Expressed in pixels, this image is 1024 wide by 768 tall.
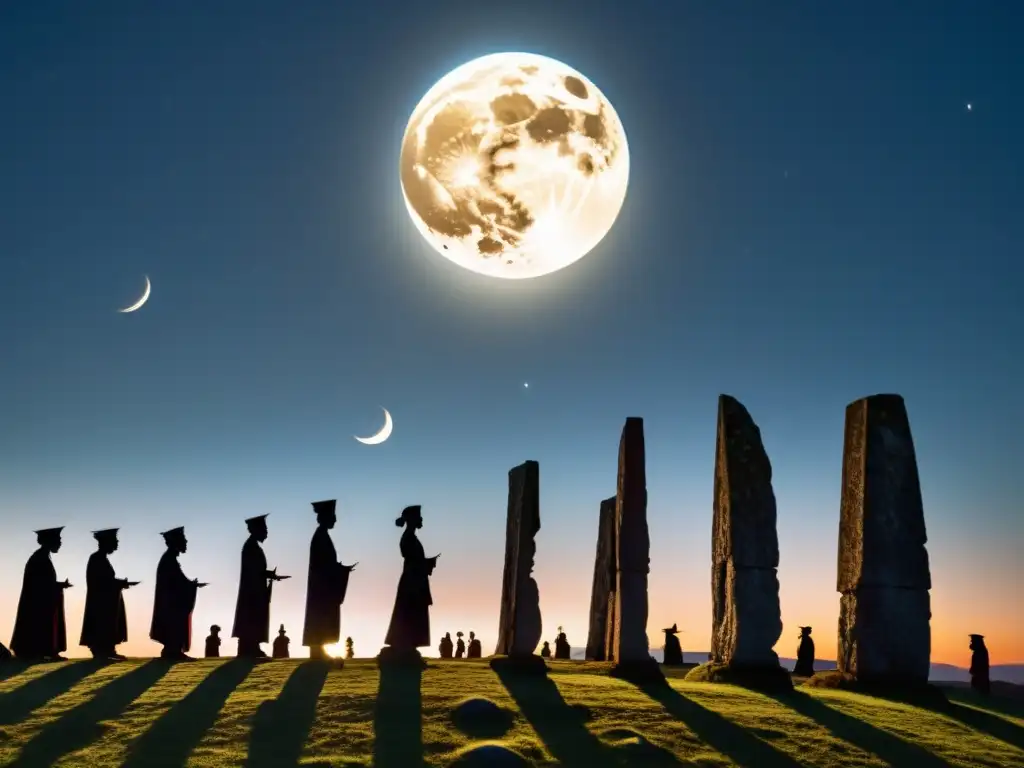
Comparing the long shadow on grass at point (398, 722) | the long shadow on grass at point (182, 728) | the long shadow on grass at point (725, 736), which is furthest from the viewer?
the long shadow on grass at point (725, 736)

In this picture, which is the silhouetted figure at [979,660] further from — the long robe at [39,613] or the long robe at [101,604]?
the long robe at [39,613]

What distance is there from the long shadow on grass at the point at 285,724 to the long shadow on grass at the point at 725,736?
477 centimetres

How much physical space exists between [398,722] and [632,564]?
21.6 feet

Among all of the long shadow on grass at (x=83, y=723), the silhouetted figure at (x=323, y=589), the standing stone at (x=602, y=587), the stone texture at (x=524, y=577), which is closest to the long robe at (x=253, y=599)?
the silhouetted figure at (x=323, y=589)

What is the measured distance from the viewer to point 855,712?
1380 cm

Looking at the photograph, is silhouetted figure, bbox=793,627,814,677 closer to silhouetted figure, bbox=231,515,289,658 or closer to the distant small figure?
the distant small figure

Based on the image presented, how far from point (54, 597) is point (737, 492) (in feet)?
43.9

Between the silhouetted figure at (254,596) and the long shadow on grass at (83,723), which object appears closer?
the long shadow on grass at (83,723)

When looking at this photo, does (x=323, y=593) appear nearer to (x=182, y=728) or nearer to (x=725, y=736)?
(x=182, y=728)

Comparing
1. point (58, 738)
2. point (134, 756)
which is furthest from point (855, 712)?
point (58, 738)

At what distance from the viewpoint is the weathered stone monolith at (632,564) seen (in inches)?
645

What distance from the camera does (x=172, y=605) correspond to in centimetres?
1853

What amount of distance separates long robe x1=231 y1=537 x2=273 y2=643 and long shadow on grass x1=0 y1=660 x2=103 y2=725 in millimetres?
2936

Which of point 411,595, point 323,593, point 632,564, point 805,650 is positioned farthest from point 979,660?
point 323,593
